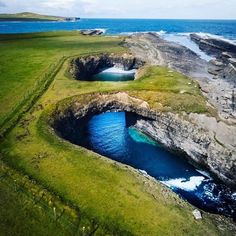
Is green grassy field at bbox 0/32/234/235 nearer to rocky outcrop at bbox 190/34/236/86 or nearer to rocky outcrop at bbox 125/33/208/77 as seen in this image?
rocky outcrop at bbox 125/33/208/77

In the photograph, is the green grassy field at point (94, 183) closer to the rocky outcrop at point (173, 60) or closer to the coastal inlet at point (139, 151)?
the coastal inlet at point (139, 151)

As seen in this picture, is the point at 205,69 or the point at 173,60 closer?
the point at 205,69

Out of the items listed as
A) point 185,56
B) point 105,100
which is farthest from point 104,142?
point 185,56

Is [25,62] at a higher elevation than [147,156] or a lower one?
higher

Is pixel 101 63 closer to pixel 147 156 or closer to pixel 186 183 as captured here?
pixel 147 156

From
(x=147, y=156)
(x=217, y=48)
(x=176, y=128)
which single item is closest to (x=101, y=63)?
(x=176, y=128)

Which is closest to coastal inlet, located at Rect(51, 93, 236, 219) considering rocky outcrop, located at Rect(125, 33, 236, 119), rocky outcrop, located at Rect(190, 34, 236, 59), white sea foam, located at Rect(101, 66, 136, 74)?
rocky outcrop, located at Rect(125, 33, 236, 119)

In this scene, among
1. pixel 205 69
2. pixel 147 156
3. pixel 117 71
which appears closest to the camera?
pixel 147 156
